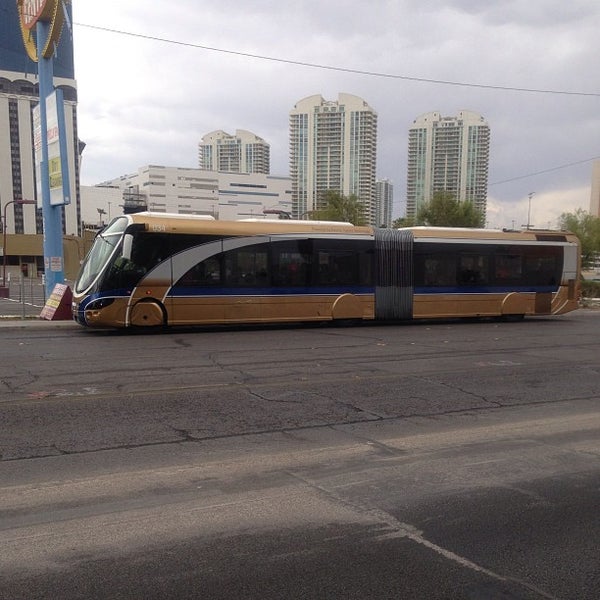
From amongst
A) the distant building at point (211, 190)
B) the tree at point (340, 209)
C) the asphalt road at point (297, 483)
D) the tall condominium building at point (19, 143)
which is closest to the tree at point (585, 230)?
the tree at point (340, 209)

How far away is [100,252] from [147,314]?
2107 millimetres

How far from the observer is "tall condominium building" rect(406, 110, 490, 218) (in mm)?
58281

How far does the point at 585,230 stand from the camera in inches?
2319

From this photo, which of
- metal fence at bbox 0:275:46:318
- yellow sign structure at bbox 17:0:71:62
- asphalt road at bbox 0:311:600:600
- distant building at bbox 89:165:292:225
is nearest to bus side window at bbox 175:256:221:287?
asphalt road at bbox 0:311:600:600

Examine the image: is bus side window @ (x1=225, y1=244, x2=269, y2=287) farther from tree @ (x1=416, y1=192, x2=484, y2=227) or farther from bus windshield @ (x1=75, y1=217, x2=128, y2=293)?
tree @ (x1=416, y1=192, x2=484, y2=227)

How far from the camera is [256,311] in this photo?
16.1m

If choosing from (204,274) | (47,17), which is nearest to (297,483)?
(204,274)

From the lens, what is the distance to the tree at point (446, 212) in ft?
149

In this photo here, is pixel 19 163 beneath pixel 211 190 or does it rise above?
above

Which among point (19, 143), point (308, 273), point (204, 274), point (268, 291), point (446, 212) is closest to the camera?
point (204, 274)

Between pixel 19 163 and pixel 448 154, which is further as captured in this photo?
pixel 19 163

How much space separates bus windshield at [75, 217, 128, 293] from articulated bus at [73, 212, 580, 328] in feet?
0.15

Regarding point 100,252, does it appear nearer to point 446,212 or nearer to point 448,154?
point 446,212

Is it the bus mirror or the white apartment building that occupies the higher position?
the white apartment building
